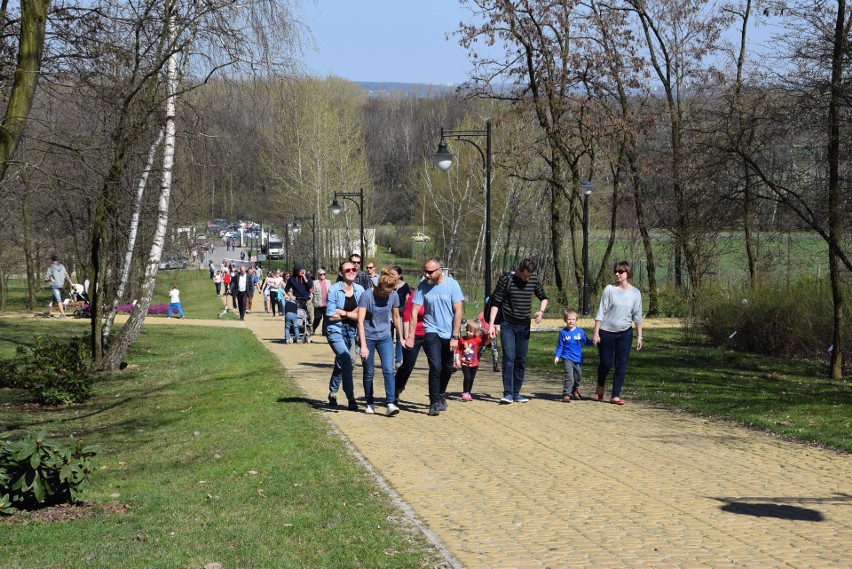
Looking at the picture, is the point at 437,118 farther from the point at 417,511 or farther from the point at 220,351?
the point at 417,511

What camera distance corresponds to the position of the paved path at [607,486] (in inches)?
258

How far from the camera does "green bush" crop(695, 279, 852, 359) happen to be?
21328mm

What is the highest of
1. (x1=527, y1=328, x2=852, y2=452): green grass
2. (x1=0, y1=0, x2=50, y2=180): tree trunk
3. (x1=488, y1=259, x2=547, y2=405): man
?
(x1=0, y1=0, x2=50, y2=180): tree trunk

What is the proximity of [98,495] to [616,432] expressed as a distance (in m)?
5.60

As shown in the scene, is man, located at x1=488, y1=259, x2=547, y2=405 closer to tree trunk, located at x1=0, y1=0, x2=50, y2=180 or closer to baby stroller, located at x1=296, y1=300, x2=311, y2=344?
tree trunk, located at x1=0, y1=0, x2=50, y2=180

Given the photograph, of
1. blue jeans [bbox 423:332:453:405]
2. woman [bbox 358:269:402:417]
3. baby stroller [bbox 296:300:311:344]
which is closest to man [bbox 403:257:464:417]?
blue jeans [bbox 423:332:453:405]

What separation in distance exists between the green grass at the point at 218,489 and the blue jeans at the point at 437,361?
1.43 m

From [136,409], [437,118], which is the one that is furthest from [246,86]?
[437,118]

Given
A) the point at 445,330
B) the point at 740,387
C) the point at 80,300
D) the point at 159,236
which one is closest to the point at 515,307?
the point at 445,330

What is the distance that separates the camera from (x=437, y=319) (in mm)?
12242

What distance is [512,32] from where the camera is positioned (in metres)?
34.6

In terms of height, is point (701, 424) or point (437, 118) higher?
point (437, 118)

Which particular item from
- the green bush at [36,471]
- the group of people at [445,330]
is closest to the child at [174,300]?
the group of people at [445,330]

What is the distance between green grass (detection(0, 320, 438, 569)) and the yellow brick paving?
476 mm
